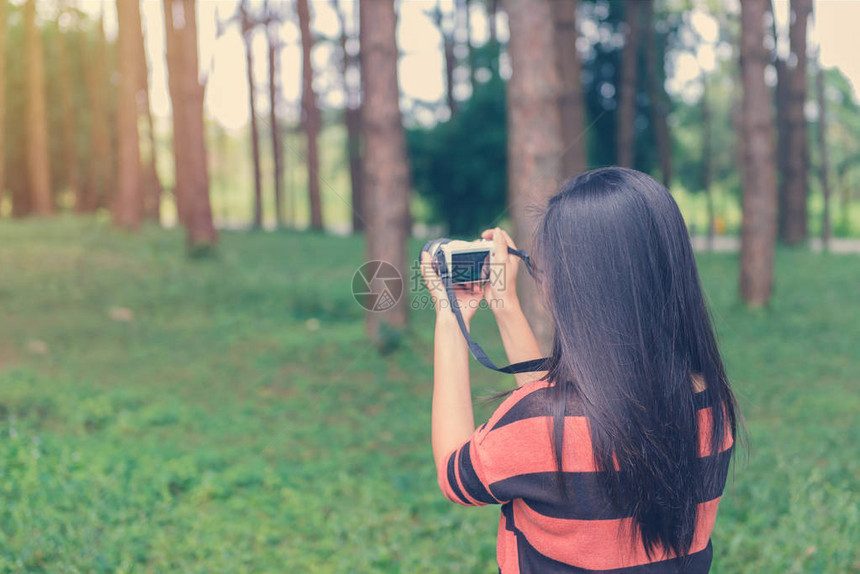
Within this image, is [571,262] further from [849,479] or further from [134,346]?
[134,346]

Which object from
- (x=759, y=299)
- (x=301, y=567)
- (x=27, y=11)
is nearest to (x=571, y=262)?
(x=301, y=567)

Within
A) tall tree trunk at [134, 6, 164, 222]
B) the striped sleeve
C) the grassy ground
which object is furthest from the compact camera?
tall tree trunk at [134, 6, 164, 222]

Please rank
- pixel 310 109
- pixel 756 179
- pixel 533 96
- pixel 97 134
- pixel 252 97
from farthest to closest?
pixel 97 134, pixel 252 97, pixel 310 109, pixel 756 179, pixel 533 96

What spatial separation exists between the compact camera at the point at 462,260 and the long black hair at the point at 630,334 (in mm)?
315

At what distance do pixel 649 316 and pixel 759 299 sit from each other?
933 cm

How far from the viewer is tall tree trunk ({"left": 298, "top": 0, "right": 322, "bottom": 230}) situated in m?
20.8

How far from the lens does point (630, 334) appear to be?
1389mm

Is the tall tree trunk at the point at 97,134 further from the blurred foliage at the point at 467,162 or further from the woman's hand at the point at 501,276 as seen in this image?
the woman's hand at the point at 501,276

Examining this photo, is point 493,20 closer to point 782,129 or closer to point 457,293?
point 782,129

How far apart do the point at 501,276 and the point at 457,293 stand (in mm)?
122

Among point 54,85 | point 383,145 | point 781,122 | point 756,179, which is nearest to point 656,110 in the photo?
point 781,122

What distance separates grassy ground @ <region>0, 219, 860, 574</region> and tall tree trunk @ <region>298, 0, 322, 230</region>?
11.3m

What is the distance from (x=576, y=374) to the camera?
54.0 inches

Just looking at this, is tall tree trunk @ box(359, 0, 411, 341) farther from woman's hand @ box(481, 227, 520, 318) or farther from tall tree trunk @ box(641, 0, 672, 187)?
tall tree trunk @ box(641, 0, 672, 187)
